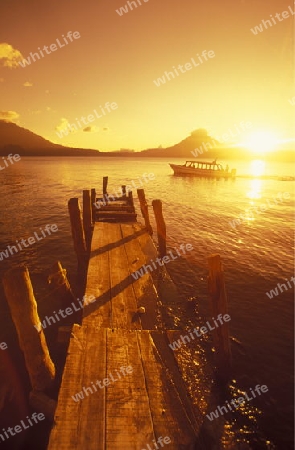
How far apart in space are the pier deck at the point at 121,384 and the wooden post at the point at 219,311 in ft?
3.38

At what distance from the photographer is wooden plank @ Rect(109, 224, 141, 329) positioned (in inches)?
200

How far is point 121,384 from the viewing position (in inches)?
145

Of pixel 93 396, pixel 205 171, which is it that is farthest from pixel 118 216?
pixel 205 171

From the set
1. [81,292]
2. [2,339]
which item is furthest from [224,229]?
[2,339]

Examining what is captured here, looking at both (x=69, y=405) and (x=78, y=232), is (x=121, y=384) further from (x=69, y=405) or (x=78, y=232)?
(x=78, y=232)

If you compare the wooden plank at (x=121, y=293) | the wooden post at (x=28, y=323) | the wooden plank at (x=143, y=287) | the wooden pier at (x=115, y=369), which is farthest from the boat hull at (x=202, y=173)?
the wooden post at (x=28, y=323)

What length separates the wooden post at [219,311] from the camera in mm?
4730

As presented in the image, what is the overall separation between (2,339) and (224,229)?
49.0ft

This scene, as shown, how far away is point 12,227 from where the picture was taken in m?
16.7

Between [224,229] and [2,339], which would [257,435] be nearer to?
[2,339]

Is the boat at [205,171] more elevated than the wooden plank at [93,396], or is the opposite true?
the wooden plank at [93,396]

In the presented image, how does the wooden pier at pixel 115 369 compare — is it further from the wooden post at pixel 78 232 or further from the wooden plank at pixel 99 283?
the wooden post at pixel 78 232

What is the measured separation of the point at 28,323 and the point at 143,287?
298cm

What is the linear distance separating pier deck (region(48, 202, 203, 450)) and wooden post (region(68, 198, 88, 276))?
11.0 feet
